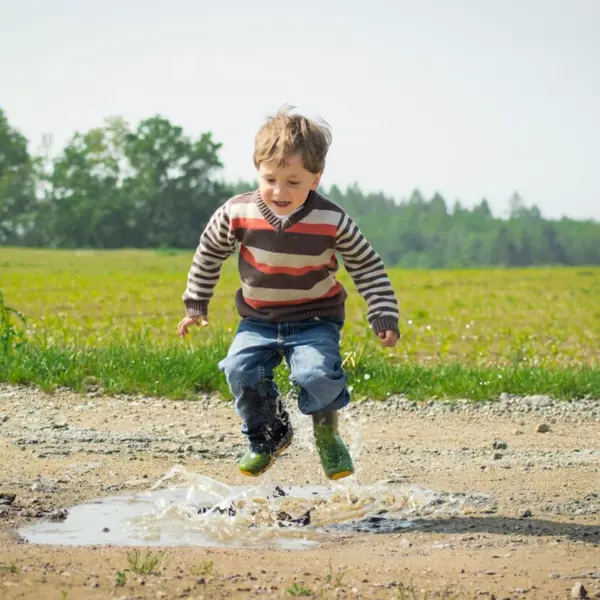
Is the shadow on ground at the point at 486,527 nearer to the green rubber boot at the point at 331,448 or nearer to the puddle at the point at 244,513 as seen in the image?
the puddle at the point at 244,513

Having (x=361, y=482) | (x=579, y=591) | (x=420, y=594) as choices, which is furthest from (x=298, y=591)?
(x=361, y=482)

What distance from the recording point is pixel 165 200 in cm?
4994

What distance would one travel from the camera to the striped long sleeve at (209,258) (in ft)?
16.7

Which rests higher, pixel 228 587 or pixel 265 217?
pixel 265 217

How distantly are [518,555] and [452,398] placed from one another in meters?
3.68

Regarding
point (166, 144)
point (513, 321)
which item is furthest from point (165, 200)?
point (513, 321)

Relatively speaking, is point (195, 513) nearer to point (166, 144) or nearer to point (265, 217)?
point (265, 217)

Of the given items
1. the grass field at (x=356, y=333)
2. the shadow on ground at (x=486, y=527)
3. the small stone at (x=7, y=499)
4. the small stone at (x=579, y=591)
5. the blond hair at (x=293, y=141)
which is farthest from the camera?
the grass field at (x=356, y=333)

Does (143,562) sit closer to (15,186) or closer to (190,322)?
(190,322)

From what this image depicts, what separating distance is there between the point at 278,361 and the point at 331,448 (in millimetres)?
476

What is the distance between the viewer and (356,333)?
1323 cm

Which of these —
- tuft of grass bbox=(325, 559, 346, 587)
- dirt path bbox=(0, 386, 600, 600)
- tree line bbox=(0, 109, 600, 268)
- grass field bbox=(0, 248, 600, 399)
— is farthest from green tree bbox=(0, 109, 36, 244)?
tuft of grass bbox=(325, 559, 346, 587)

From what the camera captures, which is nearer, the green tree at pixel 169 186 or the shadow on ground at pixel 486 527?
the shadow on ground at pixel 486 527

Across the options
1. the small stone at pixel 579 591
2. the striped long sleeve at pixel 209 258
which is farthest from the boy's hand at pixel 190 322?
the small stone at pixel 579 591
